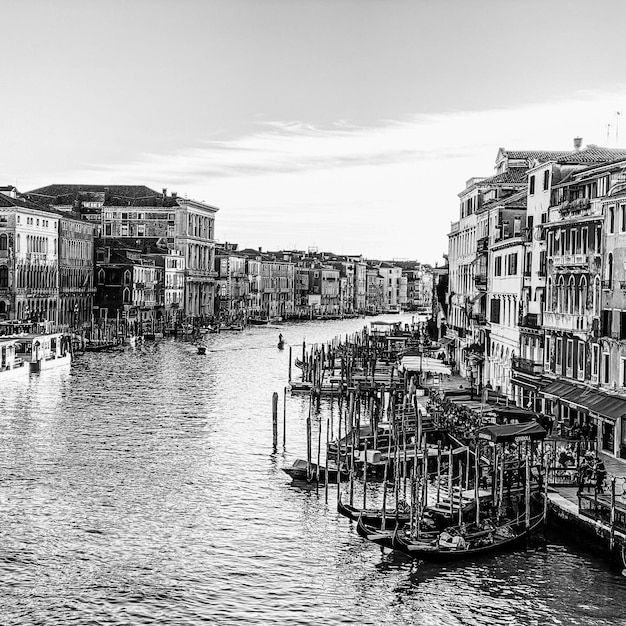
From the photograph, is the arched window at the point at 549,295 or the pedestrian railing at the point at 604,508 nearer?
the pedestrian railing at the point at 604,508

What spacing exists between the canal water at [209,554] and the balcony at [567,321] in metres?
7.39

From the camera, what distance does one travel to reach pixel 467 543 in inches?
773

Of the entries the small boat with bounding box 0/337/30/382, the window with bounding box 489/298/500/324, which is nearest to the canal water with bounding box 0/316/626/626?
the window with bounding box 489/298/500/324

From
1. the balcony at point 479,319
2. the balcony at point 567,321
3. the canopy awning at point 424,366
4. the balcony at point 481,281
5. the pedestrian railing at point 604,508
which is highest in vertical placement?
the balcony at point 481,281

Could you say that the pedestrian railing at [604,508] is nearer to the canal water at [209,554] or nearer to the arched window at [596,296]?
the canal water at [209,554]

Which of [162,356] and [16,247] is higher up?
[16,247]

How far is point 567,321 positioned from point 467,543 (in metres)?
10.8

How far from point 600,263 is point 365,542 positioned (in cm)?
982

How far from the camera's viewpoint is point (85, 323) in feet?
259

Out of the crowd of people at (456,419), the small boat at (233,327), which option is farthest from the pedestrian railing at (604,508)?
the small boat at (233,327)

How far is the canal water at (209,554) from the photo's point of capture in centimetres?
1739

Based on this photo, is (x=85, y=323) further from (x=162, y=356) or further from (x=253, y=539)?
(x=253, y=539)

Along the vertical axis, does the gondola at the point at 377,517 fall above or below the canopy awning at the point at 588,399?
below

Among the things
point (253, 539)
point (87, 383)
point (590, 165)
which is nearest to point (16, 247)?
point (87, 383)
